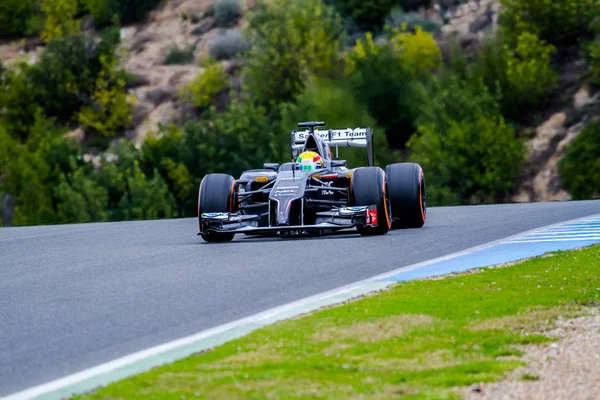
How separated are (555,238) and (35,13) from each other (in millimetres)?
72477

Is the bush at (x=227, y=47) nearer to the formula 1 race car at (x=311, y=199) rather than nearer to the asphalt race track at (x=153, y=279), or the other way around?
the asphalt race track at (x=153, y=279)

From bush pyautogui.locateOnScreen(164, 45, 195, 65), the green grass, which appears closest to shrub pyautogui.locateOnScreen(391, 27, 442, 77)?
bush pyautogui.locateOnScreen(164, 45, 195, 65)

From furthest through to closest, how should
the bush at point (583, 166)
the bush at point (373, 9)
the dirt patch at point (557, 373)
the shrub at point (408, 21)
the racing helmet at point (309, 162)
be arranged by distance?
the bush at point (373, 9), the shrub at point (408, 21), the bush at point (583, 166), the racing helmet at point (309, 162), the dirt patch at point (557, 373)

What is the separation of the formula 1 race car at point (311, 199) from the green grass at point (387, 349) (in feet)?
18.8

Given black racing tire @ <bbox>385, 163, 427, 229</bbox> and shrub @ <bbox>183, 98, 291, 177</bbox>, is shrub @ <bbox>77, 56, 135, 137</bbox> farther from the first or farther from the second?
black racing tire @ <bbox>385, 163, 427, 229</bbox>

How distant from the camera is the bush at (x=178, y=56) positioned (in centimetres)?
7569

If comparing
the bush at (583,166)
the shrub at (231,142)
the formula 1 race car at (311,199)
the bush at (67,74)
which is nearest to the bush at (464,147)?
the bush at (583,166)

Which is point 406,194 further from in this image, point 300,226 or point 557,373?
point 557,373

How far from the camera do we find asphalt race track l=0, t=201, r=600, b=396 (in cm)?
834

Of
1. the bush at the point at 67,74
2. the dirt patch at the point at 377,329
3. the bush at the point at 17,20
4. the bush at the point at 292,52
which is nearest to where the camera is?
the dirt patch at the point at 377,329

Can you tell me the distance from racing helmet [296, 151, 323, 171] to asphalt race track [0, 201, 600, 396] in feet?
4.53

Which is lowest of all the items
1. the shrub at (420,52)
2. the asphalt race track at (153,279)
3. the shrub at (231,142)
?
the asphalt race track at (153,279)

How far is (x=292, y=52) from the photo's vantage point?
67.2 metres

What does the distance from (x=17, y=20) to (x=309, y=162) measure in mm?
67221
